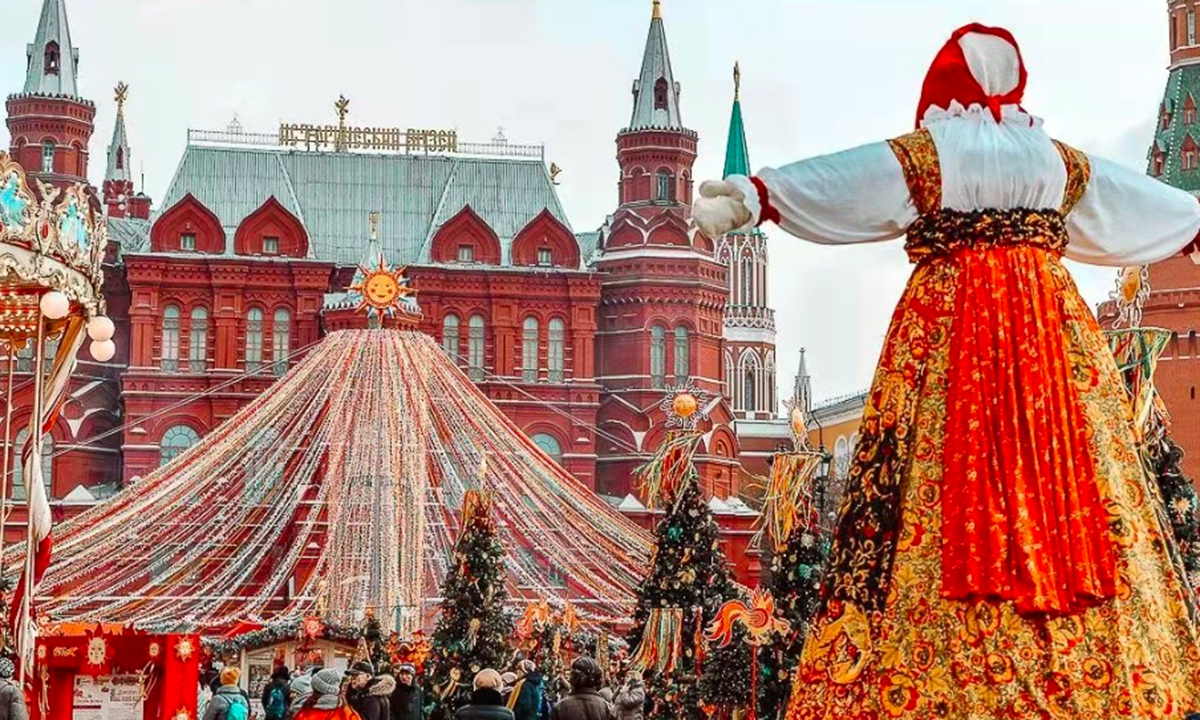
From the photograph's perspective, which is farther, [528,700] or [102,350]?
[102,350]

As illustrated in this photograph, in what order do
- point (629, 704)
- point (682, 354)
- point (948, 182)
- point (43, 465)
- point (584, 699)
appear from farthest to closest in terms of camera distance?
point (682, 354), point (43, 465), point (629, 704), point (584, 699), point (948, 182)

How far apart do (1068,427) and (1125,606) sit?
50 centimetres

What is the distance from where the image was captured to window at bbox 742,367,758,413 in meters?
75.8

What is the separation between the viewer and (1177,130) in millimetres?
54906

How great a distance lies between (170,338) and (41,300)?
35.0 m

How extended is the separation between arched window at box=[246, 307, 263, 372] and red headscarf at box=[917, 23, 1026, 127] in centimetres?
4384

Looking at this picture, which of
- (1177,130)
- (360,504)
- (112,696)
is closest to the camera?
(112,696)

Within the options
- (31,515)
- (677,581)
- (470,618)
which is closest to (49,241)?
(31,515)

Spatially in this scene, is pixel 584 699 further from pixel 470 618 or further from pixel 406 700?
pixel 470 618

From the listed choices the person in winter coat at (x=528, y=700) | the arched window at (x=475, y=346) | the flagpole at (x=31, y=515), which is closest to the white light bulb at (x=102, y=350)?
the flagpole at (x=31, y=515)

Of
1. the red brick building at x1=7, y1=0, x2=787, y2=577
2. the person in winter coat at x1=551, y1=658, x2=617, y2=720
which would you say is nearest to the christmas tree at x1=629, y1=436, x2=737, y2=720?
the person in winter coat at x1=551, y1=658, x2=617, y2=720

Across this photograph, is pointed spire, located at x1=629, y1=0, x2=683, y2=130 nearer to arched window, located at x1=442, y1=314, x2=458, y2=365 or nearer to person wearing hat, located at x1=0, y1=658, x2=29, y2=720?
arched window, located at x1=442, y1=314, x2=458, y2=365

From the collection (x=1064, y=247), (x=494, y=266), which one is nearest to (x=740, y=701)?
(x=1064, y=247)

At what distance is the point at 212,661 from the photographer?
31609 millimetres
